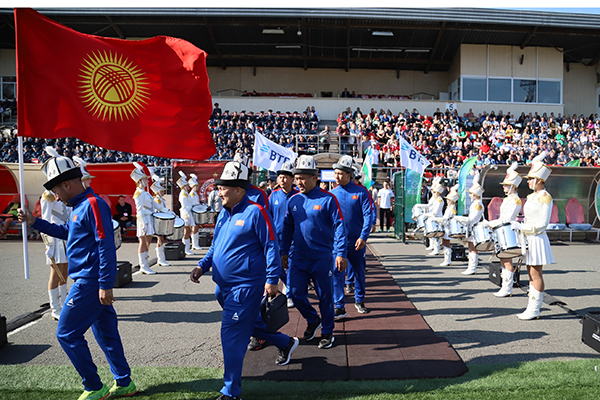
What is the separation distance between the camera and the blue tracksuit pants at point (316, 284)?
5.11 meters

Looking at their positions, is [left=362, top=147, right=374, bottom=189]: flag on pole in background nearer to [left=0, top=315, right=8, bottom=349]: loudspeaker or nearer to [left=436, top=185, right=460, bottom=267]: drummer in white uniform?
[left=436, top=185, right=460, bottom=267]: drummer in white uniform

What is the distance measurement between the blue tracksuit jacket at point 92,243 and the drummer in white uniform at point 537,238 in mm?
5568

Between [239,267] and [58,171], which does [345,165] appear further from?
[58,171]

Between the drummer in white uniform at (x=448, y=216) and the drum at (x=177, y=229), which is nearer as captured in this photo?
the drum at (x=177, y=229)

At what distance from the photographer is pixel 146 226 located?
10031mm

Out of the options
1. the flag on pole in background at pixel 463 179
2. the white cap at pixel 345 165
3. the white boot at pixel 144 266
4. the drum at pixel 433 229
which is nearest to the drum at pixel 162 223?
the white boot at pixel 144 266

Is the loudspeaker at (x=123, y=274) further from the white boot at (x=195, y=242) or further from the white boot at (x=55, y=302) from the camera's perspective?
the white boot at (x=195, y=242)

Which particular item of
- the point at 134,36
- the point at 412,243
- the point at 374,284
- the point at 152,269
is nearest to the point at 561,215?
the point at 412,243

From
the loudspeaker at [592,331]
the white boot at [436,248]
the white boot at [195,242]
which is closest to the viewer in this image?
the loudspeaker at [592,331]

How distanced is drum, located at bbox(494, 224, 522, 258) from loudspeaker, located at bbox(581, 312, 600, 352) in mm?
1560

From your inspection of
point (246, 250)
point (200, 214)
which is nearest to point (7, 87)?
point (200, 214)

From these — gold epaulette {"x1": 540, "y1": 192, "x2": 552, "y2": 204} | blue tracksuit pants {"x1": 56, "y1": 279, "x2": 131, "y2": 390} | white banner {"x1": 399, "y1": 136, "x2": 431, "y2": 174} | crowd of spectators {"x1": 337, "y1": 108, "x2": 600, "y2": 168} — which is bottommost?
blue tracksuit pants {"x1": 56, "y1": 279, "x2": 131, "y2": 390}

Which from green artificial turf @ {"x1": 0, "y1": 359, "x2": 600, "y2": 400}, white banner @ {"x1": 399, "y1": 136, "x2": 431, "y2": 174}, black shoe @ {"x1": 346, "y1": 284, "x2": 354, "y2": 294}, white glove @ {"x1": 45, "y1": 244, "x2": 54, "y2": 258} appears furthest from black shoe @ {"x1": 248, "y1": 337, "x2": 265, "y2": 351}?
white banner @ {"x1": 399, "y1": 136, "x2": 431, "y2": 174}

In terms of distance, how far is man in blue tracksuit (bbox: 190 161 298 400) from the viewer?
3.69 metres
